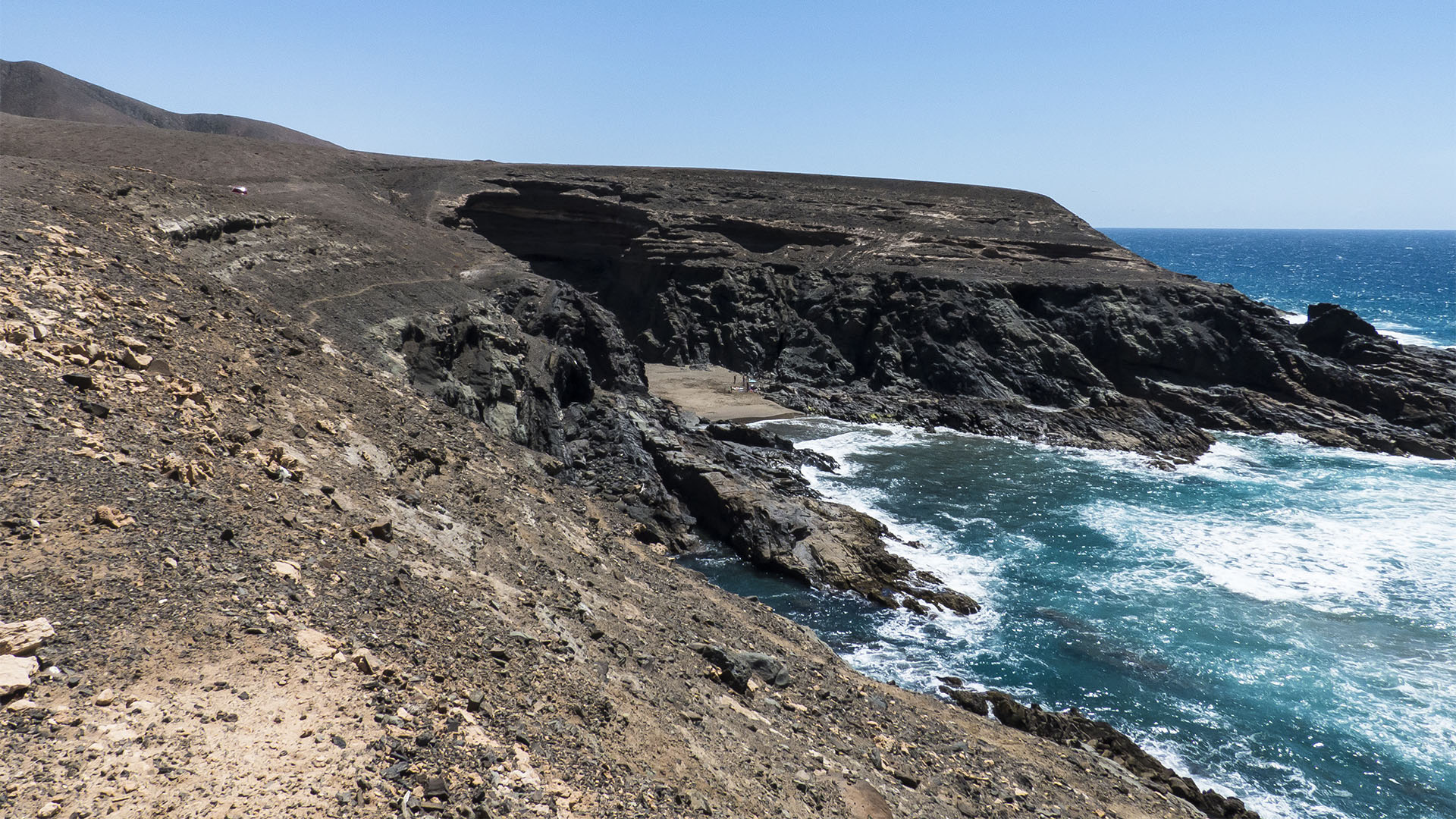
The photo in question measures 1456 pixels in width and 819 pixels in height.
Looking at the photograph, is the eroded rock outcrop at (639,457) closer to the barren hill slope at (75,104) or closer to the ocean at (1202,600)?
the ocean at (1202,600)

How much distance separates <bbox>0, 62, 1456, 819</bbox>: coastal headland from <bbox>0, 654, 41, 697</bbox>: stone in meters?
0.05

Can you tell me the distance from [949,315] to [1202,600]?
84.3ft

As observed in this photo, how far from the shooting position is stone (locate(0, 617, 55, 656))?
236 inches

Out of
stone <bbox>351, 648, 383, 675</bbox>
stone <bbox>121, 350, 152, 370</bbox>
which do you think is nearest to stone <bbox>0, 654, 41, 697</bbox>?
stone <bbox>351, 648, 383, 675</bbox>

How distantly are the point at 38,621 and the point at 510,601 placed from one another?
491 centimetres

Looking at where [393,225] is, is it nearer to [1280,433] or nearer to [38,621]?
[38,621]

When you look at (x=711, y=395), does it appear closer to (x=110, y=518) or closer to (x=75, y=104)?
(x=110, y=518)

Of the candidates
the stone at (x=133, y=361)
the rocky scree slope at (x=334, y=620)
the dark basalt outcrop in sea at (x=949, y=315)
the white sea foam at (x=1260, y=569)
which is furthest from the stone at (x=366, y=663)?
the dark basalt outcrop in sea at (x=949, y=315)

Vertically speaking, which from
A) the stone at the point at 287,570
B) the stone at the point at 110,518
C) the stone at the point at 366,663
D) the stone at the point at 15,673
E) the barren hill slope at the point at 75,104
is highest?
the barren hill slope at the point at 75,104

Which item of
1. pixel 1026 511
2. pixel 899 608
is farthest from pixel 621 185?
pixel 899 608

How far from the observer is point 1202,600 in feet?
73.2

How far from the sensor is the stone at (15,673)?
5.71m

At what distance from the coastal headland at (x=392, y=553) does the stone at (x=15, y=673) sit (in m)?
0.05

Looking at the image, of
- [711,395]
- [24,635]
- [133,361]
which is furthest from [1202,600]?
[711,395]
